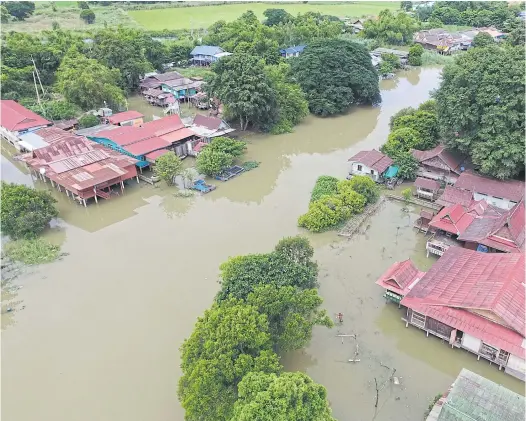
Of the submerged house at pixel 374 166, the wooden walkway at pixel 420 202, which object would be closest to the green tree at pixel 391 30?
the submerged house at pixel 374 166

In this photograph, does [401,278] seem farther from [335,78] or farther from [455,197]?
[335,78]

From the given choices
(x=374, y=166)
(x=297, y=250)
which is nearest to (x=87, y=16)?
(x=374, y=166)

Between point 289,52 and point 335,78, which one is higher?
point 335,78

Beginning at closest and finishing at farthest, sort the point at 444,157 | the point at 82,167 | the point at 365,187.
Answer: the point at 365,187 < the point at 444,157 < the point at 82,167

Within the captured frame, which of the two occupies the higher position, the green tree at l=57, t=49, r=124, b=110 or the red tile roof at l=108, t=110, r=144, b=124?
the green tree at l=57, t=49, r=124, b=110

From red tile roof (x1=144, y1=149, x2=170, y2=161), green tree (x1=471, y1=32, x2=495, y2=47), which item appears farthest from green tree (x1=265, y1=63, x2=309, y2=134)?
green tree (x1=471, y1=32, x2=495, y2=47)

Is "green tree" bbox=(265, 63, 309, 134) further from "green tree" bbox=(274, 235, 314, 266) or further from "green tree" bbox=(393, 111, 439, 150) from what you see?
"green tree" bbox=(274, 235, 314, 266)

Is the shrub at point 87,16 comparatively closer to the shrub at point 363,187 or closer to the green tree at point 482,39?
the green tree at point 482,39
